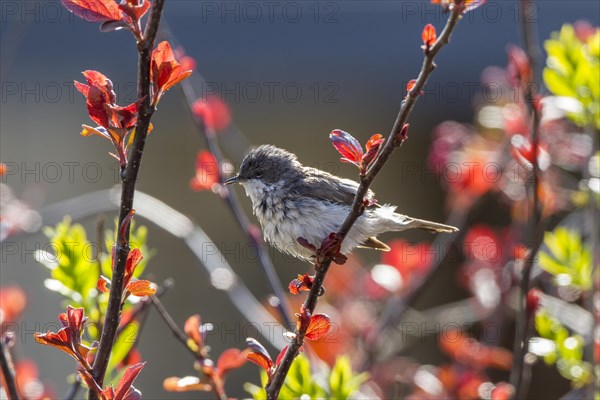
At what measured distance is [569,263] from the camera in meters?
3.46

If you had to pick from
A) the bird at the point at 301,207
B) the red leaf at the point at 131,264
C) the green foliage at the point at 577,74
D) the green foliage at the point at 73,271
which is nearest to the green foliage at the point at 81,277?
the green foliage at the point at 73,271

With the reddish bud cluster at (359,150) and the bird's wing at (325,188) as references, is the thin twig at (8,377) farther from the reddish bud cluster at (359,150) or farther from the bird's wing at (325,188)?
the bird's wing at (325,188)

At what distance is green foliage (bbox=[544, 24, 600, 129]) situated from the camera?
3338 millimetres

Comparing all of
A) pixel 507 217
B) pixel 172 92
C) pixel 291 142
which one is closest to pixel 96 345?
pixel 172 92

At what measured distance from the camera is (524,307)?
223 centimetres

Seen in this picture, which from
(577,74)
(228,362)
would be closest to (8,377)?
(228,362)

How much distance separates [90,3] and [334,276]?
441cm

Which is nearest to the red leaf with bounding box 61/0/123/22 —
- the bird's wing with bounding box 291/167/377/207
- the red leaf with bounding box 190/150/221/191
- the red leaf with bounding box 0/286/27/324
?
the red leaf with bounding box 190/150/221/191

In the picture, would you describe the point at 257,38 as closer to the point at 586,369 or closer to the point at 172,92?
the point at 172,92

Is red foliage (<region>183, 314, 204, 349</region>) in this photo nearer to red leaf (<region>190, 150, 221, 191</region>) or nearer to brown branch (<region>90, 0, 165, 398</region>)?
brown branch (<region>90, 0, 165, 398</region>)

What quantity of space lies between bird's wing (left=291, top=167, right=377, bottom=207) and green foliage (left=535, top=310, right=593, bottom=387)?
4.19ft

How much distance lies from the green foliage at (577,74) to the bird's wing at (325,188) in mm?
1176

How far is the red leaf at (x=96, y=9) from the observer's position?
1758mm

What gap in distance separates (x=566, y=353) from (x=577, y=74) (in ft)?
4.05
